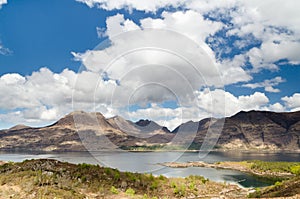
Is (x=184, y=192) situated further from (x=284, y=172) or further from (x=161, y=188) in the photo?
(x=284, y=172)

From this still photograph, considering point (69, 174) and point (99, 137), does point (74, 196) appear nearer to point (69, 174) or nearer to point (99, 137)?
point (99, 137)

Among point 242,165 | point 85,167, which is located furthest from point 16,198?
point 242,165

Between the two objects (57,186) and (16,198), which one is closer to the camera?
(16,198)

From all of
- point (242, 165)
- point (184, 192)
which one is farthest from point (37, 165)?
point (242, 165)

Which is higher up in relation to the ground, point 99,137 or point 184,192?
point 99,137

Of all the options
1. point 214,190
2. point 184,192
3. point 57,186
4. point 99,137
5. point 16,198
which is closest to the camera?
point 16,198

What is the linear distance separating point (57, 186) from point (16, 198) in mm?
4289

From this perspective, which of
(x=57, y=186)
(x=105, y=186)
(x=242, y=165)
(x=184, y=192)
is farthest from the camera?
(x=242, y=165)

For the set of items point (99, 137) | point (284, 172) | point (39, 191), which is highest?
point (99, 137)

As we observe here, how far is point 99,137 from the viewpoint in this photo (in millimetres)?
31203

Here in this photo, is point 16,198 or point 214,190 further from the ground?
point 16,198

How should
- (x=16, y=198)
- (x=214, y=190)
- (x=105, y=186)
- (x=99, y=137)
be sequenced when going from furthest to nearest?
1. (x=214, y=190)
2. (x=105, y=186)
3. (x=99, y=137)
4. (x=16, y=198)

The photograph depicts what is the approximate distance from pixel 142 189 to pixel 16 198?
20.2m

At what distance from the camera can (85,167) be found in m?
43.0
